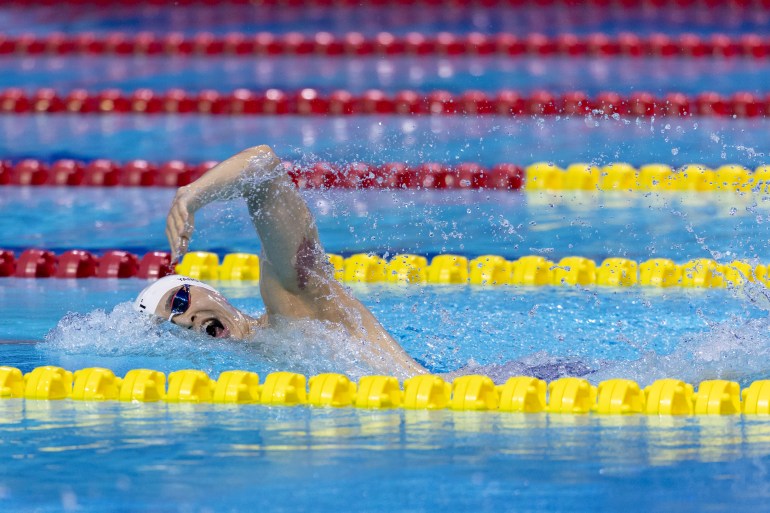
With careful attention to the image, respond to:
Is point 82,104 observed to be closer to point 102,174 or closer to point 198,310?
point 102,174

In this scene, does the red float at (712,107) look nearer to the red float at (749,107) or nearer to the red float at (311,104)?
the red float at (749,107)

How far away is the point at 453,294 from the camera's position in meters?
5.91

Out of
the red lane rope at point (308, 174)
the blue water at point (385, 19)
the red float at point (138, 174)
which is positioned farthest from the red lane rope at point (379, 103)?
the blue water at point (385, 19)

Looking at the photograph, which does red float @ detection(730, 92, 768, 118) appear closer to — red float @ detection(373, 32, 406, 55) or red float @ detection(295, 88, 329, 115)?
red float @ detection(295, 88, 329, 115)

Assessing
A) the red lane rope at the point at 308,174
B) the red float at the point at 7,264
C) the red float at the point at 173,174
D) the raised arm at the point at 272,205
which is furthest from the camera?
the red float at the point at 173,174

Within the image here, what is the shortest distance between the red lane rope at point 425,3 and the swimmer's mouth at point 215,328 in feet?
30.2

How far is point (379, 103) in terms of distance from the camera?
938 cm

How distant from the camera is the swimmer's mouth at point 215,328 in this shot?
13.3 ft

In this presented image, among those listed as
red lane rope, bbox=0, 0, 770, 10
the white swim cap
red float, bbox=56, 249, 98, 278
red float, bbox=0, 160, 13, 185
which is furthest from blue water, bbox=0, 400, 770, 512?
red lane rope, bbox=0, 0, 770, 10

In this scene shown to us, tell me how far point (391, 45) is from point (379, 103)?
1.92 meters

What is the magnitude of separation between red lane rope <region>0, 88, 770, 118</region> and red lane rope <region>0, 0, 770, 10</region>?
3.37m

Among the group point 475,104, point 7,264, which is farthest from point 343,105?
point 7,264

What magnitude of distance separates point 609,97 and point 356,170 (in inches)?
82.0

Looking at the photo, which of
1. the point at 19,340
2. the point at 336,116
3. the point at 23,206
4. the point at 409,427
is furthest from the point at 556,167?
the point at 409,427
